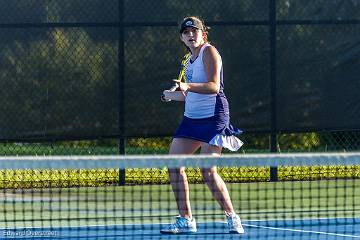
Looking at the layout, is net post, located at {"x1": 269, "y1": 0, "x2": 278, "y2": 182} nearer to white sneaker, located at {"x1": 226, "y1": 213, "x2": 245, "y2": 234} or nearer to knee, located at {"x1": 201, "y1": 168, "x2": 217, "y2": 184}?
white sneaker, located at {"x1": 226, "y1": 213, "x2": 245, "y2": 234}

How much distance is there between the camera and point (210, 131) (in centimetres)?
702

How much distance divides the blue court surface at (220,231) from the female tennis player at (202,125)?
0.13m

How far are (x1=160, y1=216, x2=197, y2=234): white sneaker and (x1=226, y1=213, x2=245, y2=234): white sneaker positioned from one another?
0.24 m

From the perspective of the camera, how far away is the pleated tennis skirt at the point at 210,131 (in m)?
7.01

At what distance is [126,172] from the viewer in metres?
10.2

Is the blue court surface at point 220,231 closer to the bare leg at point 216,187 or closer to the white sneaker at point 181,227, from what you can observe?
the white sneaker at point 181,227

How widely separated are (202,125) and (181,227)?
0.68m

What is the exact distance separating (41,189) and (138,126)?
1107 mm

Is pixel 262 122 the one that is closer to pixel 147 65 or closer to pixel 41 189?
pixel 147 65

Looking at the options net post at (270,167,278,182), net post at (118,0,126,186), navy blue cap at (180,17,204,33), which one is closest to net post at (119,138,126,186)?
net post at (118,0,126,186)

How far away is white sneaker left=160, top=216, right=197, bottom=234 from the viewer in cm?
702

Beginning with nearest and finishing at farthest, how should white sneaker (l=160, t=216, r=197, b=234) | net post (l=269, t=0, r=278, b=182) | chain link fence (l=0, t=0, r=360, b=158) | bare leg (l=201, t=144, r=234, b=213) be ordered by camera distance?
bare leg (l=201, t=144, r=234, b=213), white sneaker (l=160, t=216, r=197, b=234), chain link fence (l=0, t=0, r=360, b=158), net post (l=269, t=0, r=278, b=182)

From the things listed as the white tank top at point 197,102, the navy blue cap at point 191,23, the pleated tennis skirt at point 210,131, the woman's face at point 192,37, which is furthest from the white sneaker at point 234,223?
the navy blue cap at point 191,23

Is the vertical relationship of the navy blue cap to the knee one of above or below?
above
